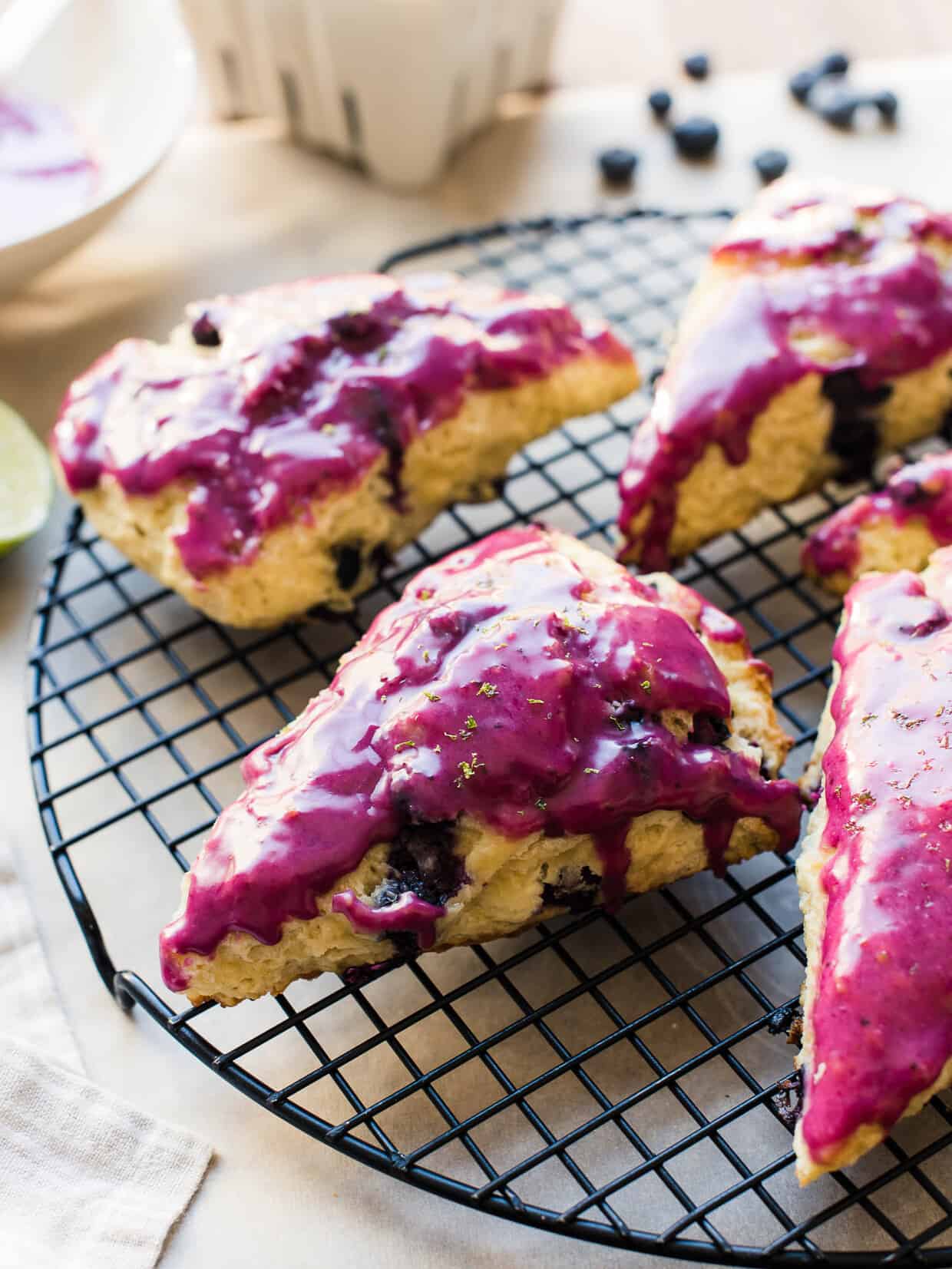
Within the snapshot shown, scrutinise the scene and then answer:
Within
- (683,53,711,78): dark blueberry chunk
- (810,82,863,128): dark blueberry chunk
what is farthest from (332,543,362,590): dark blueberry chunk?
(683,53,711,78): dark blueberry chunk

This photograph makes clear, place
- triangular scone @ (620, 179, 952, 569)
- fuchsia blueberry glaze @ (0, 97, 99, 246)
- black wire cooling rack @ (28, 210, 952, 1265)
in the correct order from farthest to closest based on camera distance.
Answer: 1. fuchsia blueberry glaze @ (0, 97, 99, 246)
2. triangular scone @ (620, 179, 952, 569)
3. black wire cooling rack @ (28, 210, 952, 1265)

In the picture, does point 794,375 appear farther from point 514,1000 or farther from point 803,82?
point 803,82

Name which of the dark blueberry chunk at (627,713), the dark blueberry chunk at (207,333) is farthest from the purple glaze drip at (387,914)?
the dark blueberry chunk at (207,333)

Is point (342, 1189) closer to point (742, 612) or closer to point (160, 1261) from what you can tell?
point (160, 1261)

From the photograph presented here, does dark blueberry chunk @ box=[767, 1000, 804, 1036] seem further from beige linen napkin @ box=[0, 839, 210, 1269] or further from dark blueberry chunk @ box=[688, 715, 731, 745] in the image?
beige linen napkin @ box=[0, 839, 210, 1269]

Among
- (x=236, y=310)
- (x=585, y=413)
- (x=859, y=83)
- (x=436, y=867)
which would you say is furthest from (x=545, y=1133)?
(x=859, y=83)

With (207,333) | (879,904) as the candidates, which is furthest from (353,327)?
(879,904)

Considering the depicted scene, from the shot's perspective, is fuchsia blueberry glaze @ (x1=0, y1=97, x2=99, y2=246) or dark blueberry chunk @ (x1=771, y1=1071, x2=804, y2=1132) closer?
dark blueberry chunk @ (x1=771, y1=1071, x2=804, y2=1132)
